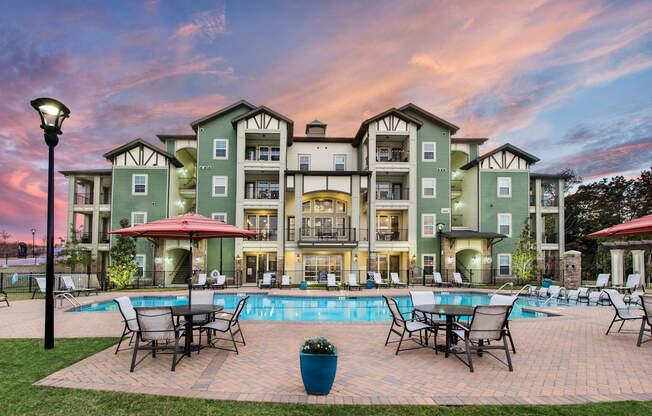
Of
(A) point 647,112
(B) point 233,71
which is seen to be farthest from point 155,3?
(A) point 647,112

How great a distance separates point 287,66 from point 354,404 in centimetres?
2077

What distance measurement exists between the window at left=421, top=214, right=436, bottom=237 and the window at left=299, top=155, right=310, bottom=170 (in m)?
9.72

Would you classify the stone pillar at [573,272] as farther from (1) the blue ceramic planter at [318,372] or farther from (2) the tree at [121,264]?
(2) the tree at [121,264]

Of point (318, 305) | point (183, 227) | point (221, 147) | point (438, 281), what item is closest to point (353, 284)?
point (318, 305)

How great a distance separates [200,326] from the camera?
673 centimetres

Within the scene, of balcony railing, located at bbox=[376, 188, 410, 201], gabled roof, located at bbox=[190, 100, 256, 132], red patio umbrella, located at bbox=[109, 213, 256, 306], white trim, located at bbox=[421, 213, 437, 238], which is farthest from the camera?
balcony railing, located at bbox=[376, 188, 410, 201]

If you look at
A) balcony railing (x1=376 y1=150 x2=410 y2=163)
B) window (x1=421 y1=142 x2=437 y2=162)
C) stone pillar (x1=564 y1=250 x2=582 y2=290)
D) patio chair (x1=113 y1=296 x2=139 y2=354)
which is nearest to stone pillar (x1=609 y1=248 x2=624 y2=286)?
stone pillar (x1=564 y1=250 x2=582 y2=290)

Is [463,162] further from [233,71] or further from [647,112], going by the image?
[233,71]

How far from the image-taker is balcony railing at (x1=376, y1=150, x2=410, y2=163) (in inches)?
1022

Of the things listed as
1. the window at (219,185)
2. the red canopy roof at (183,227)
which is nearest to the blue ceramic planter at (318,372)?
the red canopy roof at (183,227)

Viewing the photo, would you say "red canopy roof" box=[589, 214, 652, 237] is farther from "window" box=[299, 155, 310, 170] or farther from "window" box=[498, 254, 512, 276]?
"window" box=[299, 155, 310, 170]

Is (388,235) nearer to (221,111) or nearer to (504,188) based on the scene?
(504,188)

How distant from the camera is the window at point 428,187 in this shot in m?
25.3

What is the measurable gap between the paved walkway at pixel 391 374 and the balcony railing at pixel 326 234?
50.0 ft
